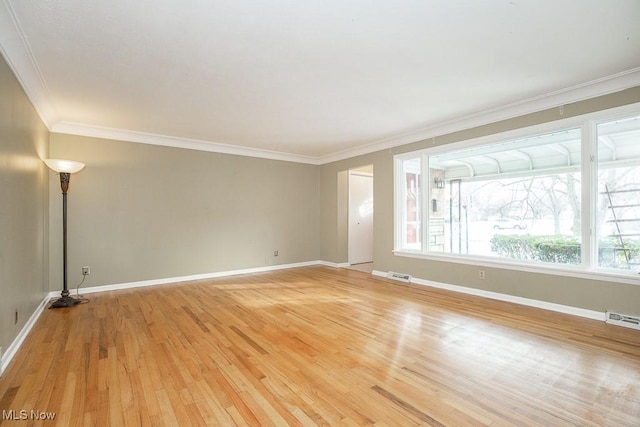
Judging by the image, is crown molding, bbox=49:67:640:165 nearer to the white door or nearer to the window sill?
the white door

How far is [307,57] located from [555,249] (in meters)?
3.72

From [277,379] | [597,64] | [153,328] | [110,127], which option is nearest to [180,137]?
[110,127]

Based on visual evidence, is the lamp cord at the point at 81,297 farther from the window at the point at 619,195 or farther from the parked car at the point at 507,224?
the window at the point at 619,195

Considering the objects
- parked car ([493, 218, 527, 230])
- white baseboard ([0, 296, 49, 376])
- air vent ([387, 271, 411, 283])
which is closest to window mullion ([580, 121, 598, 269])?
parked car ([493, 218, 527, 230])

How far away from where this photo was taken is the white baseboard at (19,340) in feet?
7.53

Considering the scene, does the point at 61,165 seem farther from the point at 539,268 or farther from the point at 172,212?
the point at 539,268

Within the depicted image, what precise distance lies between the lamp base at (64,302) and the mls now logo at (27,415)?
2.56 meters

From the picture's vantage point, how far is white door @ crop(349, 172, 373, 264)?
710 centimetres

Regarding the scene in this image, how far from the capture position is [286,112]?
13.3 ft

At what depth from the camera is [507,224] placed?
4250 millimetres

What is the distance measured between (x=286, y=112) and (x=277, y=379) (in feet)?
10.5

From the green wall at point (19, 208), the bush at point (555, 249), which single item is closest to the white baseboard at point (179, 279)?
the green wall at point (19, 208)

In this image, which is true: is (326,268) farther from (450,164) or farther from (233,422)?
(233,422)

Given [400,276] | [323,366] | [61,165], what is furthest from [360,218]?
[61,165]
